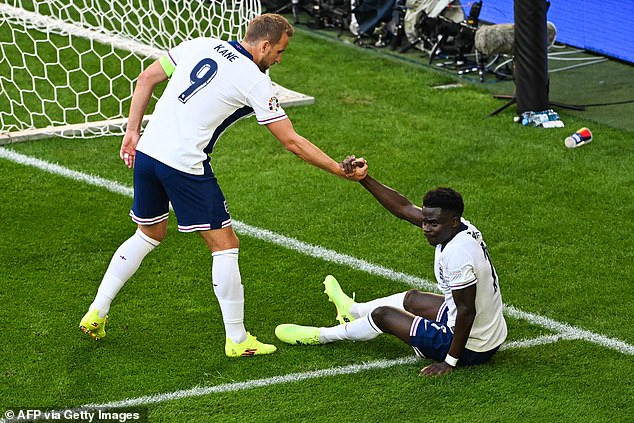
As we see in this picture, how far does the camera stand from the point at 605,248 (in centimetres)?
820

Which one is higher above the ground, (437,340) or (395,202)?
(395,202)

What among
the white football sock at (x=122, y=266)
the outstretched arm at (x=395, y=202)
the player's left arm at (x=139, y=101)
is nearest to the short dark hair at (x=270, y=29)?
the player's left arm at (x=139, y=101)

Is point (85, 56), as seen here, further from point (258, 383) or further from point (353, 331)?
point (258, 383)

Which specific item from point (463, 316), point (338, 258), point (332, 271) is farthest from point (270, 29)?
point (338, 258)

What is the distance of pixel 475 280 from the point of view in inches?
232

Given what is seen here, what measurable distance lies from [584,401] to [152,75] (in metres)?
3.14

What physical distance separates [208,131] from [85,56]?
7419 millimetres

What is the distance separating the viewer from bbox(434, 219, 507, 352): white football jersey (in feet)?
19.2

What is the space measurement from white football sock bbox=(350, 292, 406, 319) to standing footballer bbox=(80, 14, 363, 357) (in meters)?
0.78

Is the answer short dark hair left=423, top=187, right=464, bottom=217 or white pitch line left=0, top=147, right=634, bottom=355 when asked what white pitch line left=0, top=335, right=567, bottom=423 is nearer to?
white pitch line left=0, top=147, right=634, bottom=355

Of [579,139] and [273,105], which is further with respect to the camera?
[579,139]

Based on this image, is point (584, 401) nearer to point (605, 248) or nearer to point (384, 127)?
point (605, 248)

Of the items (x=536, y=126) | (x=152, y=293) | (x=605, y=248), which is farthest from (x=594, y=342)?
(x=536, y=126)
